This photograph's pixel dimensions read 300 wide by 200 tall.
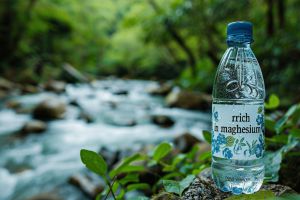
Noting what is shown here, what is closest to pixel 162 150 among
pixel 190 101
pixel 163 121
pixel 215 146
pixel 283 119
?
pixel 215 146

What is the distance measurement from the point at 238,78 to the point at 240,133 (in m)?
0.35

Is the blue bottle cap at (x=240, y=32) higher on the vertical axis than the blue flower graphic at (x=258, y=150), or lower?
higher

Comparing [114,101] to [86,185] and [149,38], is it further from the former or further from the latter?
[86,185]

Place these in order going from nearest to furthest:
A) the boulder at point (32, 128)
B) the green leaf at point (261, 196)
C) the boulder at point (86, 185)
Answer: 1. the green leaf at point (261, 196)
2. the boulder at point (86, 185)
3. the boulder at point (32, 128)

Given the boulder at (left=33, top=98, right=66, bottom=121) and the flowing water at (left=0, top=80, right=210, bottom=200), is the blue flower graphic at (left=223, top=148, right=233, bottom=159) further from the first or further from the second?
the boulder at (left=33, top=98, right=66, bottom=121)

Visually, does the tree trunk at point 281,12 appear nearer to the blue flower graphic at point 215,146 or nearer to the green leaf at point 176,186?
the blue flower graphic at point 215,146

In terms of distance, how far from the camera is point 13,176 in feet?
13.0

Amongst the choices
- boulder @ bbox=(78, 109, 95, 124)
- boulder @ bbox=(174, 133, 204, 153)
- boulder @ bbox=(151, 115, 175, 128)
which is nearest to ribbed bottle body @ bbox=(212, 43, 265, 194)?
boulder @ bbox=(174, 133, 204, 153)

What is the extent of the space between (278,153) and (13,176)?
351 centimetres

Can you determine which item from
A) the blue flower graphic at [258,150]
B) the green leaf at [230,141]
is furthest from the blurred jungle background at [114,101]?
the green leaf at [230,141]

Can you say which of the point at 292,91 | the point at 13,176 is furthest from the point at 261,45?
the point at 13,176

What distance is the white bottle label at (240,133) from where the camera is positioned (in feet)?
3.71

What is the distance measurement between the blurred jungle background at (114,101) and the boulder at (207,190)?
9 centimetres

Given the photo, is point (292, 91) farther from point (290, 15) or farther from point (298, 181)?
point (298, 181)
